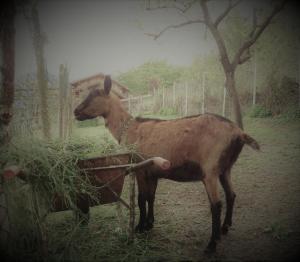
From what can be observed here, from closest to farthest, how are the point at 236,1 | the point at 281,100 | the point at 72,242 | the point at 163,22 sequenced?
the point at 72,242 → the point at 236,1 → the point at 163,22 → the point at 281,100

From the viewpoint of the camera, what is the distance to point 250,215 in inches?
197

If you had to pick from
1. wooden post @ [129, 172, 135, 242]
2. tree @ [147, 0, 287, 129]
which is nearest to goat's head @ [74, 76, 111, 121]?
wooden post @ [129, 172, 135, 242]

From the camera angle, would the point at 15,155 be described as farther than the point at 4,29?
No

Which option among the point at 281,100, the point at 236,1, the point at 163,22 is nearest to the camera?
the point at 236,1

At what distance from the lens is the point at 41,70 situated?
961cm

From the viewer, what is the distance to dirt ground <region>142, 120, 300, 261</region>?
3.80m

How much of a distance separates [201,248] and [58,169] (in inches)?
92.8

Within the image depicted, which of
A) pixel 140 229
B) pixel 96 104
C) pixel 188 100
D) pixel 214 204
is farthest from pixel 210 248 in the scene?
pixel 188 100

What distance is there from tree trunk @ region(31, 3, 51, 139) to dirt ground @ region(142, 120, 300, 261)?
488 centimetres

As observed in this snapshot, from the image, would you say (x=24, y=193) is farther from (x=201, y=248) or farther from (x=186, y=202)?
(x=186, y=202)

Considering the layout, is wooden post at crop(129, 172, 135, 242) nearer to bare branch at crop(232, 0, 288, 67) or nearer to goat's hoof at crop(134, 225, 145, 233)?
goat's hoof at crop(134, 225, 145, 233)

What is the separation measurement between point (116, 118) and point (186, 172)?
73.0 inches

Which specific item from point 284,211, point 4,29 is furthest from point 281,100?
point 4,29

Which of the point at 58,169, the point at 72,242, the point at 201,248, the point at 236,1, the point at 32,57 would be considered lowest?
the point at 201,248
